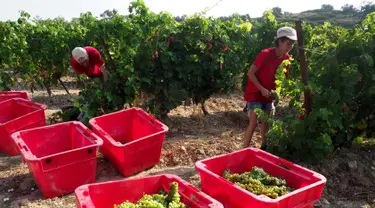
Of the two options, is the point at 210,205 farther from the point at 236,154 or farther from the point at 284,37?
the point at 284,37

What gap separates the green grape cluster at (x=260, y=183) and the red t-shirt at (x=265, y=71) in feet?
3.86

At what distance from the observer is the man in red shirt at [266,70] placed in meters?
3.78

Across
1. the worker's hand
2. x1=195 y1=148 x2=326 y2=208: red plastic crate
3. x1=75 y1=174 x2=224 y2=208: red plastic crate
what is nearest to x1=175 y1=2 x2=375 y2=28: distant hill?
the worker's hand

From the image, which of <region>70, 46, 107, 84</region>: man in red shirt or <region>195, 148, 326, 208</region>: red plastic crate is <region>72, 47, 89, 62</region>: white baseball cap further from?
<region>195, 148, 326, 208</region>: red plastic crate

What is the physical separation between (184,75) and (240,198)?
2.95 metres

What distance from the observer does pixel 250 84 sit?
4.14 m

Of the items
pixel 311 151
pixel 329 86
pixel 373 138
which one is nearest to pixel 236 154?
pixel 311 151

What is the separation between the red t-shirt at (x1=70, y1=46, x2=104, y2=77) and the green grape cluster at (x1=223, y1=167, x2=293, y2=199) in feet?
8.78

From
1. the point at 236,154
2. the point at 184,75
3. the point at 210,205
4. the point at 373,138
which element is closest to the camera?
the point at 210,205

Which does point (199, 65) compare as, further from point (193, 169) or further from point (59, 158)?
point (59, 158)

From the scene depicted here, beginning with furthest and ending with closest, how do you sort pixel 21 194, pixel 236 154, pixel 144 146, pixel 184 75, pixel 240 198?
1. pixel 184 75
2. pixel 144 146
3. pixel 21 194
4. pixel 236 154
5. pixel 240 198

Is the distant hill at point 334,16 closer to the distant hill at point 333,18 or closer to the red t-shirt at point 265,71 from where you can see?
the distant hill at point 333,18

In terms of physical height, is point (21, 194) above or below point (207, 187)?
below

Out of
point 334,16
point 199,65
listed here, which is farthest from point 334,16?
point 199,65
